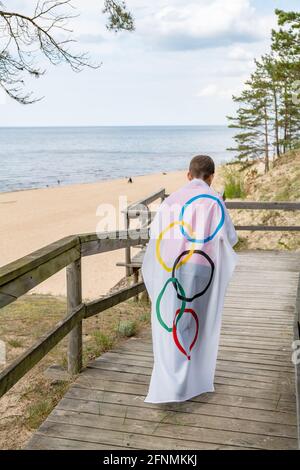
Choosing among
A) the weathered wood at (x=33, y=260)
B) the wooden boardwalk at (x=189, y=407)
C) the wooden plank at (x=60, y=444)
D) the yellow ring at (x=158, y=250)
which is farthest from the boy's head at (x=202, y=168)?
the wooden plank at (x=60, y=444)

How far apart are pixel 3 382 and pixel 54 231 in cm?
1921

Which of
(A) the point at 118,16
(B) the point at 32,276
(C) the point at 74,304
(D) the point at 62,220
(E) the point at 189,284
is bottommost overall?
(D) the point at 62,220

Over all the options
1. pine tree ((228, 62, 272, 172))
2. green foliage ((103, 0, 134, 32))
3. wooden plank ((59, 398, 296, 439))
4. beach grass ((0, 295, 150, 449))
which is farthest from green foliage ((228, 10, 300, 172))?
wooden plank ((59, 398, 296, 439))

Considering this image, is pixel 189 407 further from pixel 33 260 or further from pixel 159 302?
pixel 33 260

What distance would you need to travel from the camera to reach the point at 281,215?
507 inches

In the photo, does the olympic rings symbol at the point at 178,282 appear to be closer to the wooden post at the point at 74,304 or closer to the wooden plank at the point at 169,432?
the wooden plank at the point at 169,432

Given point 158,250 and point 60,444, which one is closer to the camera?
point 60,444

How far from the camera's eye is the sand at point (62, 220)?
13.4 metres

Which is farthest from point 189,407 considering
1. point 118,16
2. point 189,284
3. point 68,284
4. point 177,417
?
point 118,16

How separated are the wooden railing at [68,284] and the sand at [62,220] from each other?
670 centimetres

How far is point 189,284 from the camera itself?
12.3 ft

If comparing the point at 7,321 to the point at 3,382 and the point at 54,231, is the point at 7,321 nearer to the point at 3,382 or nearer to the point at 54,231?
the point at 3,382

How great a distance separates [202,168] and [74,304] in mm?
1543

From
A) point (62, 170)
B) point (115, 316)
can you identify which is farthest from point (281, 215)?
point (62, 170)
